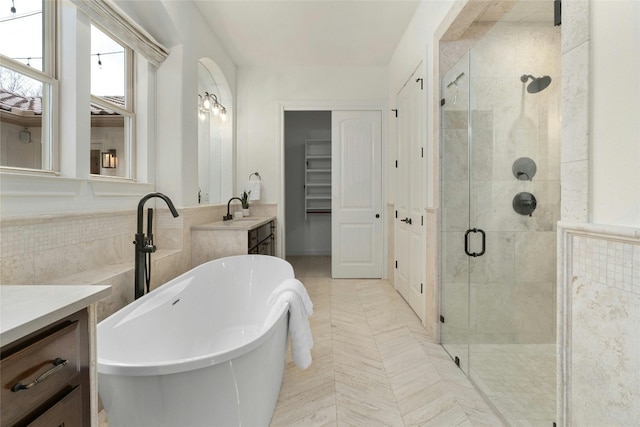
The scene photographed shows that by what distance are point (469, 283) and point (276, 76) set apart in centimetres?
345

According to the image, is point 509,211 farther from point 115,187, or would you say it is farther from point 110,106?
point 110,106

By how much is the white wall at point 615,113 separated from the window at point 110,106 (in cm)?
256

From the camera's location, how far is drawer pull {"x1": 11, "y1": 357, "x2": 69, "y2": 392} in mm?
623

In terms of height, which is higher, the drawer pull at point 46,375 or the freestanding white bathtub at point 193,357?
the drawer pull at point 46,375

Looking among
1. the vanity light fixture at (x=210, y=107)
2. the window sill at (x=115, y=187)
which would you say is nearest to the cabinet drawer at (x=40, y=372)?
the window sill at (x=115, y=187)

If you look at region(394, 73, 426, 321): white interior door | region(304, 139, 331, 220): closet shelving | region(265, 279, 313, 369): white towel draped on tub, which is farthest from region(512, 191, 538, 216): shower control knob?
region(304, 139, 331, 220): closet shelving

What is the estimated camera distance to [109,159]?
7.25ft

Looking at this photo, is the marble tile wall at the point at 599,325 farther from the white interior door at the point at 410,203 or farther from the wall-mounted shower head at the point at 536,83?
the white interior door at the point at 410,203

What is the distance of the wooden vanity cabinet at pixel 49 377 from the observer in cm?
61

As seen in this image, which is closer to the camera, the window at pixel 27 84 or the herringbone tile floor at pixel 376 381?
the window at pixel 27 84

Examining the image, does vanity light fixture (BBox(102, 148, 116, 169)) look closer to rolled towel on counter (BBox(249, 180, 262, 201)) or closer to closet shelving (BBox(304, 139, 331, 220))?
rolled towel on counter (BBox(249, 180, 262, 201))

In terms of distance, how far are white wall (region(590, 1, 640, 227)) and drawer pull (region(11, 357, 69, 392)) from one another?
60.5 inches

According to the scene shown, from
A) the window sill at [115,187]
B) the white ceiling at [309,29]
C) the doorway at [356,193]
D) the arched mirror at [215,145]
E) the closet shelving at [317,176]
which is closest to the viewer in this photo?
the window sill at [115,187]

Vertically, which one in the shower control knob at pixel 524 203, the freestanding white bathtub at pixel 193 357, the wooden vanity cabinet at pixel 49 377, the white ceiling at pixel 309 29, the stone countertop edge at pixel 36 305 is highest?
the white ceiling at pixel 309 29
